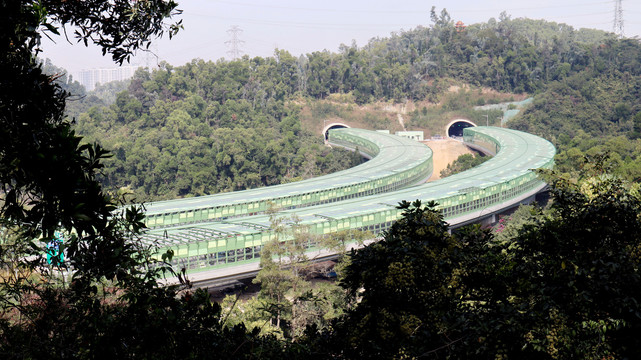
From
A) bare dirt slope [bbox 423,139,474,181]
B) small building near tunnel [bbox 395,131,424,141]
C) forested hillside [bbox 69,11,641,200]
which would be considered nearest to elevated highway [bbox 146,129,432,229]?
bare dirt slope [bbox 423,139,474,181]

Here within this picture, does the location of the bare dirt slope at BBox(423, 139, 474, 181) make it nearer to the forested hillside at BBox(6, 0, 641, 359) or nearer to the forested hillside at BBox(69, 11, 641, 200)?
the forested hillside at BBox(69, 11, 641, 200)

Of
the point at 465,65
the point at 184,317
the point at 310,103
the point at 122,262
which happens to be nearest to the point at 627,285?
the point at 184,317

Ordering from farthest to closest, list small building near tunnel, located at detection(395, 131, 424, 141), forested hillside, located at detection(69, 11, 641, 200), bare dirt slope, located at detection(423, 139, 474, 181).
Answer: small building near tunnel, located at detection(395, 131, 424, 141) < bare dirt slope, located at detection(423, 139, 474, 181) < forested hillside, located at detection(69, 11, 641, 200)

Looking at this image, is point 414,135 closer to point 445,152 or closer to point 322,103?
point 445,152

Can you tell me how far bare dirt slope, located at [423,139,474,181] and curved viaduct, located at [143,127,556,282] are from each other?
6792 mm

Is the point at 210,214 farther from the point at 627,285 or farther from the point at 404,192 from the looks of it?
the point at 627,285

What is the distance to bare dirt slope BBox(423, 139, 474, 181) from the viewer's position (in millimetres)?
72500

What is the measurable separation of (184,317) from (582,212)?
6.10m

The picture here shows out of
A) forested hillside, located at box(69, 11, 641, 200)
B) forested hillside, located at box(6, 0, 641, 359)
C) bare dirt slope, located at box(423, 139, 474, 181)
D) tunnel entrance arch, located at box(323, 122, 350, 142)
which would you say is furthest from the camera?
tunnel entrance arch, located at box(323, 122, 350, 142)

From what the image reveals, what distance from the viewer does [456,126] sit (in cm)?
9606

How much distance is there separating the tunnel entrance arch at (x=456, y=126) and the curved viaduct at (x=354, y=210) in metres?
22.7

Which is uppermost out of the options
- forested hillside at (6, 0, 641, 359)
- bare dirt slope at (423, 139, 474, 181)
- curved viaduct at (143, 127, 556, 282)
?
forested hillside at (6, 0, 641, 359)

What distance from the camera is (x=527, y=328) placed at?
7.14m

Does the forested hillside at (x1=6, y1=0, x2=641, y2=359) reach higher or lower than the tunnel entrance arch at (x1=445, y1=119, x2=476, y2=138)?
higher
